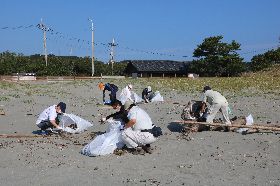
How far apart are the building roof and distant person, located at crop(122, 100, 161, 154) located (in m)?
54.6

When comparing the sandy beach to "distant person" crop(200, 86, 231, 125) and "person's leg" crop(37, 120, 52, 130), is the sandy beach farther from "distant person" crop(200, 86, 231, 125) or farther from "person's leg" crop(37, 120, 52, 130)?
"distant person" crop(200, 86, 231, 125)

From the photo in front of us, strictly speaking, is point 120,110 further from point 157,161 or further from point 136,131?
point 157,161

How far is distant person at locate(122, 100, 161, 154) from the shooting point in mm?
8789

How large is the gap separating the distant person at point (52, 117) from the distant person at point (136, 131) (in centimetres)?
257

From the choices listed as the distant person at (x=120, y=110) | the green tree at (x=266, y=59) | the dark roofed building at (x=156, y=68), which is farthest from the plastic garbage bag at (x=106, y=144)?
the dark roofed building at (x=156, y=68)

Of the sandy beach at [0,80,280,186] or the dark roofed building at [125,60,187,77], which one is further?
the dark roofed building at [125,60,187,77]

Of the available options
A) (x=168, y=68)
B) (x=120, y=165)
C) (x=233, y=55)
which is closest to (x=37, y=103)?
(x=120, y=165)

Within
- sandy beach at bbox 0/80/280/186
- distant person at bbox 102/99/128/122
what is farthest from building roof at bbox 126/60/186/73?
distant person at bbox 102/99/128/122

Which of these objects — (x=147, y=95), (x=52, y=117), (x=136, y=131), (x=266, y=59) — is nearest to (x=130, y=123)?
(x=136, y=131)

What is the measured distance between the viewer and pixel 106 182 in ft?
22.7

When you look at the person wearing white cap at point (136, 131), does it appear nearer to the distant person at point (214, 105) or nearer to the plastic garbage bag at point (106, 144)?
the plastic garbage bag at point (106, 144)

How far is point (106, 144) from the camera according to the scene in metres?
8.80

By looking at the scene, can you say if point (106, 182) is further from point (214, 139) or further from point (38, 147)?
point (214, 139)

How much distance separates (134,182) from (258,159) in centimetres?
271
